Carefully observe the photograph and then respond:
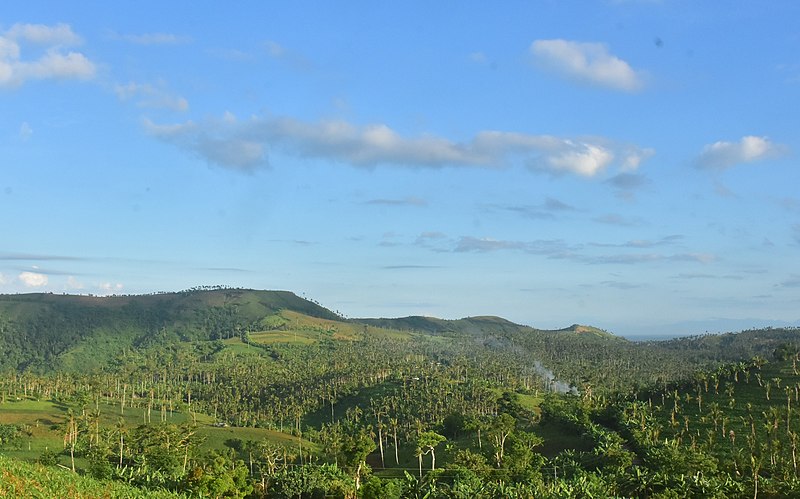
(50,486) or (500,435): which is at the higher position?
(50,486)

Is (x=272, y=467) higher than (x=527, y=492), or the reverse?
(x=527, y=492)

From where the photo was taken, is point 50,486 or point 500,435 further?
point 500,435

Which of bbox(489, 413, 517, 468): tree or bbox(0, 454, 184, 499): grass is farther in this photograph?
bbox(489, 413, 517, 468): tree

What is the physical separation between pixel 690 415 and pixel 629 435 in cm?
2799

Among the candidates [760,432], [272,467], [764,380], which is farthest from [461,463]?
[764,380]

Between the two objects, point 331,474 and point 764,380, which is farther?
point 764,380

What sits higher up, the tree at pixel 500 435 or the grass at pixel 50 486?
the grass at pixel 50 486

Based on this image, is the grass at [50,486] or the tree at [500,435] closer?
the grass at [50,486]

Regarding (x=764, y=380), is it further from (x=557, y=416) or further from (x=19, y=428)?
(x=19, y=428)

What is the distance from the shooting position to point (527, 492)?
94.2 m

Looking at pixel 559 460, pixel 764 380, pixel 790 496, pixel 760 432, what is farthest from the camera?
pixel 764 380

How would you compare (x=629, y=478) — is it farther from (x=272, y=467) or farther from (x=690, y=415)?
(x=690, y=415)

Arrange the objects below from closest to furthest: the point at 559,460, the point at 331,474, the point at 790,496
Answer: the point at 790,496, the point at 331,474, the point at 559,460

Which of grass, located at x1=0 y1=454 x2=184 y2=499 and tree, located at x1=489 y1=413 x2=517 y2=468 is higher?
grass, located at x1=0 y1=454 x2=184 y2=499
